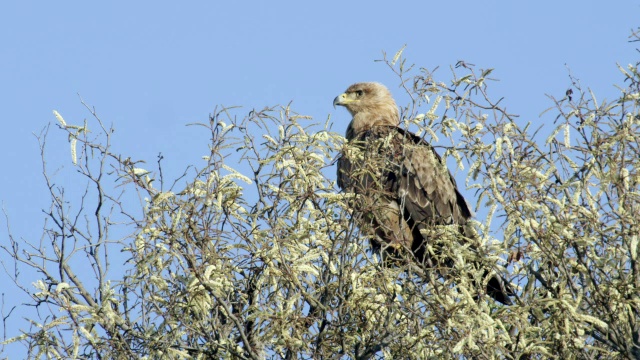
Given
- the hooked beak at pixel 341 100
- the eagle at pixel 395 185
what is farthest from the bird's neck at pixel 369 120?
the hooked beak at pixel 341 100

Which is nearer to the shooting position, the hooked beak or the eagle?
the eagle

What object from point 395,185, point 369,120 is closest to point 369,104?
point 369,120

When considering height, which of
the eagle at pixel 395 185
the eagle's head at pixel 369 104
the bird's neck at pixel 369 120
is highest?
the eagle's head at pixel 369 104

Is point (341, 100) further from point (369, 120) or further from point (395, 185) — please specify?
point (395, 185)

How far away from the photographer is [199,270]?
485cm

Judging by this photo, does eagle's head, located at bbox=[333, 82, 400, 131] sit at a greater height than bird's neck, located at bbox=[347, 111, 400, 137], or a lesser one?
greater

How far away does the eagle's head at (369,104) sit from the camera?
1010 cm

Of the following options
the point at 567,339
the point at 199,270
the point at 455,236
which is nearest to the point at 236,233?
the point at 199,270

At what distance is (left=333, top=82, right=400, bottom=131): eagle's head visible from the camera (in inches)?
398

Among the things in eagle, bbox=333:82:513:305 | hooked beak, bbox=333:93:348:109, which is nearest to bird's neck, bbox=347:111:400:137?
eagle, bbox=333:82:513:305

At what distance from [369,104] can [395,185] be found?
9.35 ft

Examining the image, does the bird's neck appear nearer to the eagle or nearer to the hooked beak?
the eagle

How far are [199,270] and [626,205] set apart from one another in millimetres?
2195

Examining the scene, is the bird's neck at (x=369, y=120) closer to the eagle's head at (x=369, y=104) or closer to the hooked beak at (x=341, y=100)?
the eagle's head at (x=369, y=104)
